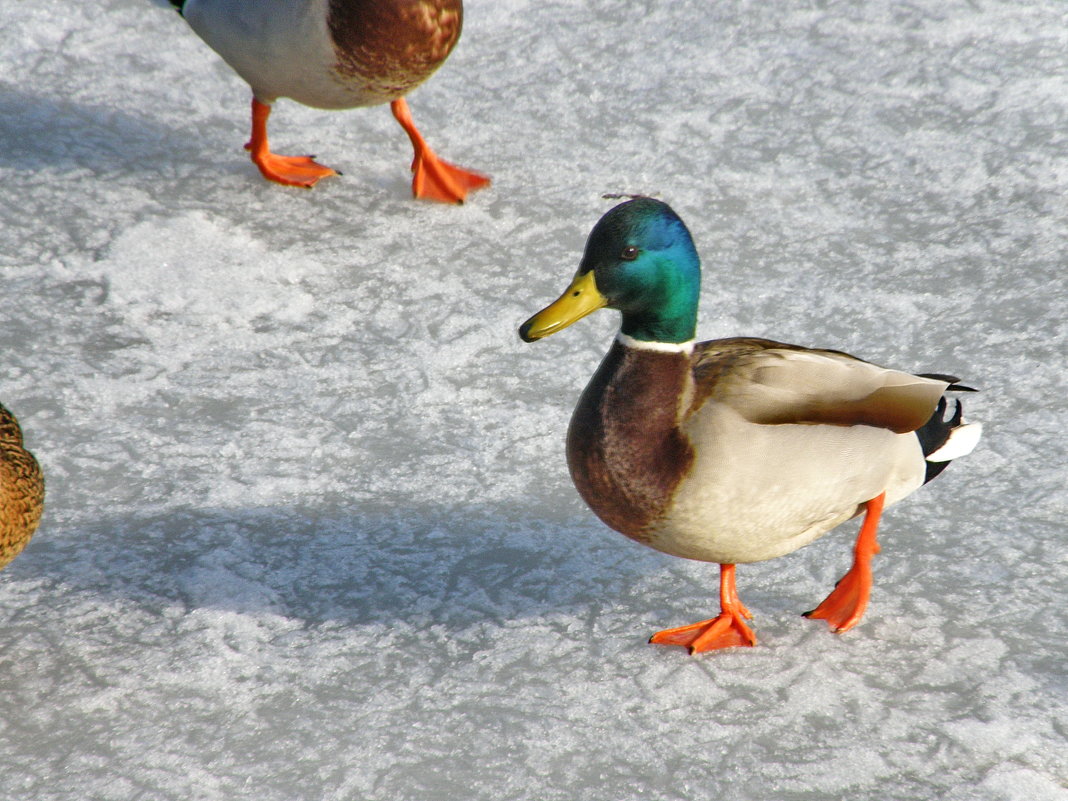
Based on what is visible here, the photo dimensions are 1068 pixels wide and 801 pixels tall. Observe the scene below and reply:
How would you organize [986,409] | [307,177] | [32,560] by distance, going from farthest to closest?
[307,177]
[986,409]
[32,560]

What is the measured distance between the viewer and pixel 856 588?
2.58 m

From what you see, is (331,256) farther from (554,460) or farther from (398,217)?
(554,460)

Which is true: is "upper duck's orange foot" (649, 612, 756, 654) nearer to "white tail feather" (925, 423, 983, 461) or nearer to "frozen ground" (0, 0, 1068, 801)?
"frozen ground" (0, 0, 1068, 801)

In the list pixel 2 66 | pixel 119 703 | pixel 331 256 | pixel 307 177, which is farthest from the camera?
pixel 2 66

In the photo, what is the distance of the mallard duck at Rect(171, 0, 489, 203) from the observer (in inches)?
146

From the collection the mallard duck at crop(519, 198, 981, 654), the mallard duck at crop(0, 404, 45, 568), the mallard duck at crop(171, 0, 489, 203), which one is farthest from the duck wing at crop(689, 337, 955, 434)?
the mallard duck at crop(171, 0, 489, 203)

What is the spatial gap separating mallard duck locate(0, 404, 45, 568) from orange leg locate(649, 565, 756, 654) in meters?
1.26

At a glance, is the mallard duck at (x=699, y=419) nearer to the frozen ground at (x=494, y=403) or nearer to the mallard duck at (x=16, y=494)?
the frozen ground at (x=494, y=403)

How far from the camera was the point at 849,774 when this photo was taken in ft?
7.43

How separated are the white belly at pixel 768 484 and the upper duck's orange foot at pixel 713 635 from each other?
174mm

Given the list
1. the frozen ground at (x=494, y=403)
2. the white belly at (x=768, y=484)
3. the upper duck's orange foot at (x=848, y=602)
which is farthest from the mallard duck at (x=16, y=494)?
the upper duck's orange foot at (x=848, y=602)

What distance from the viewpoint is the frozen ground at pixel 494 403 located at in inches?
92.8

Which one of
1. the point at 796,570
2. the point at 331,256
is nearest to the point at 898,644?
the point at 796,570

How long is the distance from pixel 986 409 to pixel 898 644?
918 millimetres
